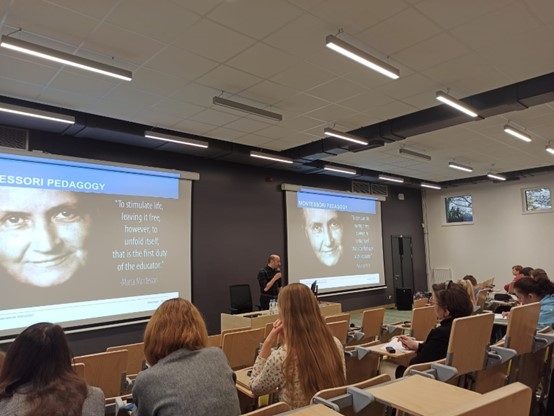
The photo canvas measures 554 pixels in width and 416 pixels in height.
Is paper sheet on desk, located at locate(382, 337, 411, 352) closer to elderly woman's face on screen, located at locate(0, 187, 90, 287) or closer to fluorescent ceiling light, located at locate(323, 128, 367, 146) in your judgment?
fluorescent ceiling light, located at locate(323, 128, 367, 146)

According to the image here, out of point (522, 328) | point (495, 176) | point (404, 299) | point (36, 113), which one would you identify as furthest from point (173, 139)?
point (495, 176)

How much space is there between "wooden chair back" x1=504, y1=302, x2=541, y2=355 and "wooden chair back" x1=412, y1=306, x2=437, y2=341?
100 centimetres

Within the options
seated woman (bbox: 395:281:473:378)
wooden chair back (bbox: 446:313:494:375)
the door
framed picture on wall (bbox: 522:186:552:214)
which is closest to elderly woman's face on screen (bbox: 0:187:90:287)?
seated woman (bbox: 395:281:473:378)

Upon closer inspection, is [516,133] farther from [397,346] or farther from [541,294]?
[397,346]

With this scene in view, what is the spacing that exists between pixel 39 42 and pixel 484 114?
5396 mm

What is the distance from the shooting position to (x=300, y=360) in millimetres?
1949

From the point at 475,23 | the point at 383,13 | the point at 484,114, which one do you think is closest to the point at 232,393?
the point at 383,13

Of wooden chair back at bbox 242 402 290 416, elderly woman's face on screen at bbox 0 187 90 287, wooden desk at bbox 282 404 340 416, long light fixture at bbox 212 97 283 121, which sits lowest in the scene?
wooden chair back at bbox 242 402 290 416

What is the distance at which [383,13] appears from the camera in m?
3.25

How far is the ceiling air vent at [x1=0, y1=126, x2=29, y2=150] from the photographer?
5277 millimetres

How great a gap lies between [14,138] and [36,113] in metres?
0.92

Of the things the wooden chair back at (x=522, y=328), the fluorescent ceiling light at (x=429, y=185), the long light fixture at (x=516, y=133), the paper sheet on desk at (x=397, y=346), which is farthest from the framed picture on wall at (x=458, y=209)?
the paper sheet on desk at (x=397, y=346)

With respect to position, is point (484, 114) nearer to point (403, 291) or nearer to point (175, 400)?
point (175, 400)

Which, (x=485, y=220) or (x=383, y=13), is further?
(x=485, y=220)
